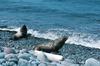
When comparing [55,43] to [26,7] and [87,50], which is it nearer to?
[87,50]

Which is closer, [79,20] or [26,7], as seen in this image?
[79,20]

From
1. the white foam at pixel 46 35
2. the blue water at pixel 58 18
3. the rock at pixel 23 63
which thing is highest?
the rock at pixel 23 63

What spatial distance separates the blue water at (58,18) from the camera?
17.5 metres

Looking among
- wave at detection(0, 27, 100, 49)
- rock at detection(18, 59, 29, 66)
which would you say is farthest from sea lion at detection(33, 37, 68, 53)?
rock at detection(18, 59, 29, 66)

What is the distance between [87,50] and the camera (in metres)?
14.4

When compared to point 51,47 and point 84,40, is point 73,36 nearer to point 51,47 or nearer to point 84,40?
point 84,40

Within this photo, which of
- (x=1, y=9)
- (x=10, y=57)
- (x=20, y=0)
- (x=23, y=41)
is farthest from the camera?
(x=20, y=0)

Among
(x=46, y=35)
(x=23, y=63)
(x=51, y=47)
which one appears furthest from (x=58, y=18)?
(x=23, y=63)

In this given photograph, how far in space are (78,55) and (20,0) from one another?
2028cm

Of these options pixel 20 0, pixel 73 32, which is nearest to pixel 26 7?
pixel 20 0

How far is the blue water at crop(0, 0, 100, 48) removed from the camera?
57.3ft

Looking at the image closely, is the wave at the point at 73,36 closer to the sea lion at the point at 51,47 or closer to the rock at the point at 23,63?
the sea lion at the point at 51,47

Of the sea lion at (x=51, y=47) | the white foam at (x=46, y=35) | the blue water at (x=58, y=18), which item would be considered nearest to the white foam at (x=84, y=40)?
the blue water at (x=58, y=18)

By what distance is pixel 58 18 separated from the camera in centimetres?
2291
